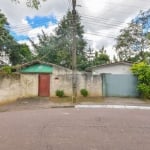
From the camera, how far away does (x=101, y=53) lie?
4806 cm

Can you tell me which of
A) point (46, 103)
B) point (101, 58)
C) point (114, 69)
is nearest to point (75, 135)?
point (46, 103)

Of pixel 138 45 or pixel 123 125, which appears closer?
pixel 123 125

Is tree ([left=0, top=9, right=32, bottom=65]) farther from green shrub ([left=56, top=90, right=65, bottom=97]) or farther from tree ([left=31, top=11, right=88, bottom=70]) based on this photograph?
green shrub ([left=56, top=90, right=65, bottom=97])

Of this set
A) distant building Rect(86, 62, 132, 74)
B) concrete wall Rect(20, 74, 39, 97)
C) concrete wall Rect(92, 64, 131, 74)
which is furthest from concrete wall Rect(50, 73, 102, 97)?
concrete wall Rect(92, 64, 131, 74)

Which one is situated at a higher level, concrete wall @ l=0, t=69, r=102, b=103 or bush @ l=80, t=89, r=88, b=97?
concrete wall @ l=0, t=69, r=102, b=103

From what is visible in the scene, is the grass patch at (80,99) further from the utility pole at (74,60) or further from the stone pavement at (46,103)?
the stone pavement at (46,103)

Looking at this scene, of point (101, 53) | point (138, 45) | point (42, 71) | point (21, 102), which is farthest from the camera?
point (101, 53)

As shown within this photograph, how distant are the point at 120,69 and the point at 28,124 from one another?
848 inches

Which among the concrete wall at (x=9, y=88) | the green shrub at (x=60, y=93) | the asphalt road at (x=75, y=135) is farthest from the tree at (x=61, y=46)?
the asphalt road at (x=75, y=135)

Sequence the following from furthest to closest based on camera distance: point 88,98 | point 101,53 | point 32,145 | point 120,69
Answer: point 101,53 → point 120,69 → point 88,98 → point 32,145

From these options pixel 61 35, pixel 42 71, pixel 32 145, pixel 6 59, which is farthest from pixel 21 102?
pixel 61 35

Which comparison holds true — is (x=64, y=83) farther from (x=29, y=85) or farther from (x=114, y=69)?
(x=114, y=69)

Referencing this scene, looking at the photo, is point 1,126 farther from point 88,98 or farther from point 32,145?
point 88,98

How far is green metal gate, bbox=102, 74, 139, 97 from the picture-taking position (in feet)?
87.1
